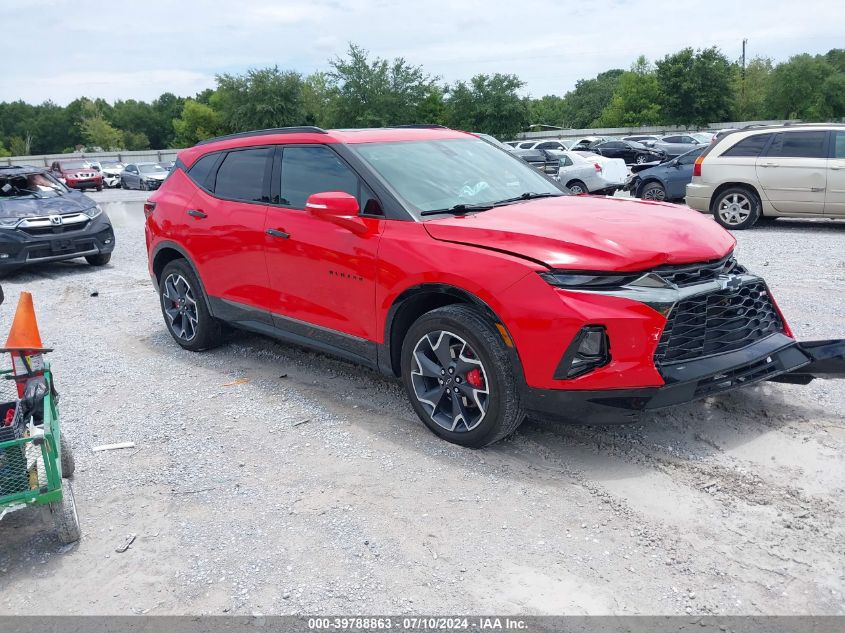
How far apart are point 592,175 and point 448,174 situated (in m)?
14.7

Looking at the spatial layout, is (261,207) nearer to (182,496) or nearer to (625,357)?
(182,496)

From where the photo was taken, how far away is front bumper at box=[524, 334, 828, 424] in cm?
367

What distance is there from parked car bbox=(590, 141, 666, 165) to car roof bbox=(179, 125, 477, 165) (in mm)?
25084

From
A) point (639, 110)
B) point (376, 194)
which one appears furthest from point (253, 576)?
point (639, 110)

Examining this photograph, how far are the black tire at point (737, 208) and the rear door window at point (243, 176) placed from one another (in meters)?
9.14

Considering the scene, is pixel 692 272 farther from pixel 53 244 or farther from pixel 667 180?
pixel 667 180

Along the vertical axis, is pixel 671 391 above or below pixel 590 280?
below

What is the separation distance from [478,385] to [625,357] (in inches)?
32.4

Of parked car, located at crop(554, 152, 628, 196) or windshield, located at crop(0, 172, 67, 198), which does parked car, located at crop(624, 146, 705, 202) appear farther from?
windshield, located at crop(0, 172, 67, 198)

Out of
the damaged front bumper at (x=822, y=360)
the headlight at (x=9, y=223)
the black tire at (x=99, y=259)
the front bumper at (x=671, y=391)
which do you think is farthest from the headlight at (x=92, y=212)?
the damaged front bumper at (x=822, y=360)

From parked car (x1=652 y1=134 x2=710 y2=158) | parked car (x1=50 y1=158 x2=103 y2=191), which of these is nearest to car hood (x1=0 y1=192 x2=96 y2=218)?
parked car (x1=652 y1=134 x2=710 y2=158)

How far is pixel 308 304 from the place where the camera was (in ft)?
16.6

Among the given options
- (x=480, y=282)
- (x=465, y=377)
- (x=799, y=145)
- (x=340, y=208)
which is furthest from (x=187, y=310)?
(x=799, y=145)

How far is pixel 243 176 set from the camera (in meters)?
5.68
